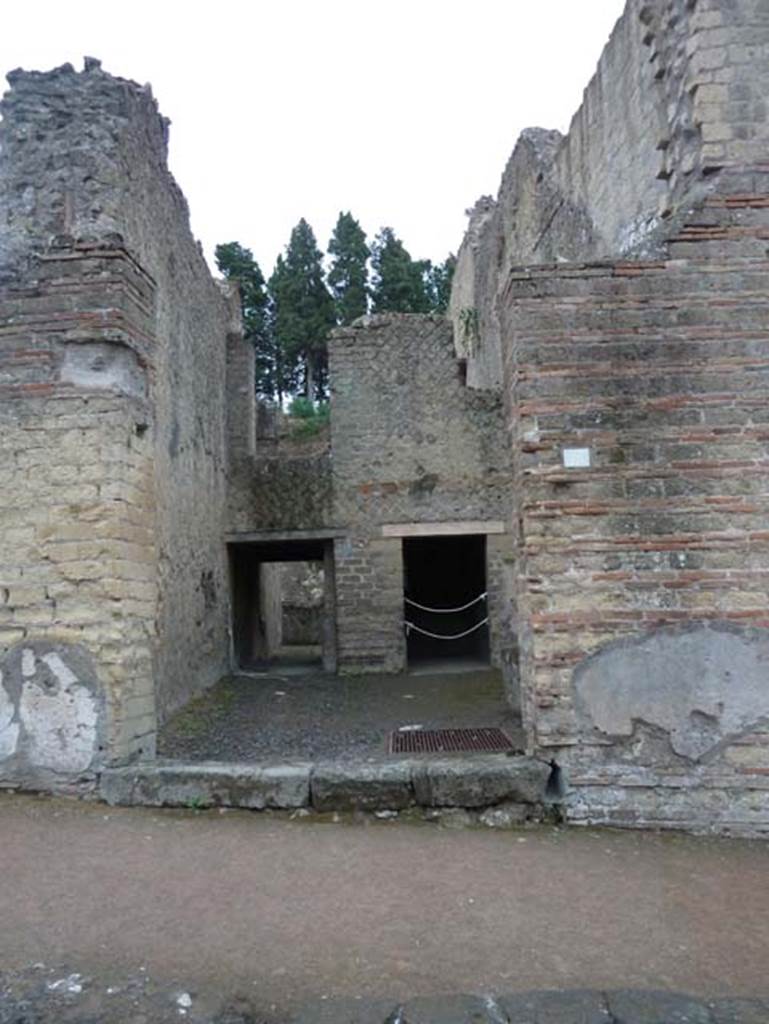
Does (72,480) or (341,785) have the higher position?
(72,480)

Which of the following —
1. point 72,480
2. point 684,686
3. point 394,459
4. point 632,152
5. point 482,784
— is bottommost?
point 482,784

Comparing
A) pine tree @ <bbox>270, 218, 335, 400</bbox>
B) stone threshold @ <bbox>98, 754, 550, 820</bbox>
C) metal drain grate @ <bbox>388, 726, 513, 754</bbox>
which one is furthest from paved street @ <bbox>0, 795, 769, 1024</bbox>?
pine tree @ <bbox>270, 218, 335, 400</bbox>

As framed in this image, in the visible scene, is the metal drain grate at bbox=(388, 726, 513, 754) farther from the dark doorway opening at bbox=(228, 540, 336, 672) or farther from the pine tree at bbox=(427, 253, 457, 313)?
the pine tree at bbox=(427, 253, 457, 313)

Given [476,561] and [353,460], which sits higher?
[353,460]

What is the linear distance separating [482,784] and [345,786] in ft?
2.57

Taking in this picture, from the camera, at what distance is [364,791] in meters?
4.60

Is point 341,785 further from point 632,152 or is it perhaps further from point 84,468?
point 632,152

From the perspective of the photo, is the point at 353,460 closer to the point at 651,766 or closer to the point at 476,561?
the point at 476,561

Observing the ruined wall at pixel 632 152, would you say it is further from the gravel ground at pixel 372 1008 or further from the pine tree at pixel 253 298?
the pine tree at pixel 253 298

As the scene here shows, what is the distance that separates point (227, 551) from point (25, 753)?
8120 mm

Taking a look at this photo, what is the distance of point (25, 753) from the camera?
4.80 meters

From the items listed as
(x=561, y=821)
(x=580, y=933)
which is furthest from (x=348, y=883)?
(x=561, y=821)

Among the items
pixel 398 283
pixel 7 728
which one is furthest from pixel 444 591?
pixel 398 283

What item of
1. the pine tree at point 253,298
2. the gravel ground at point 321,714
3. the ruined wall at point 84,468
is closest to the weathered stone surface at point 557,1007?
the ruined wall at point 84,468
